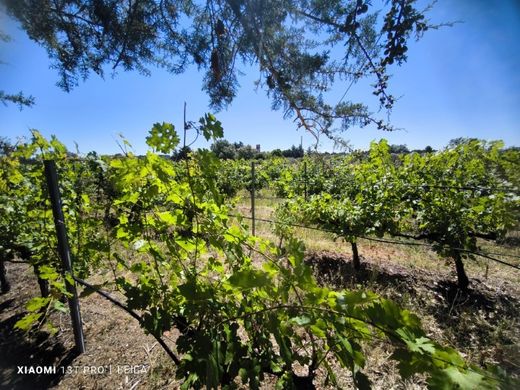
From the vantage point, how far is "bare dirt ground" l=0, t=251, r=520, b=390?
201 cm

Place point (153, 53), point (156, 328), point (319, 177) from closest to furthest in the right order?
point (156, 328)
point (153, 53)
point (319, 177)

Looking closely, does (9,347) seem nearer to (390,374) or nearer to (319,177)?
(390,374)

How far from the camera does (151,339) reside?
8.02ft

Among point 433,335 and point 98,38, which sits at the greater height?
point 98,38

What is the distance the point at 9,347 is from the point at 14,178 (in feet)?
5.20

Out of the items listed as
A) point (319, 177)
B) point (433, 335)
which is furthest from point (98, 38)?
point (319, 177)

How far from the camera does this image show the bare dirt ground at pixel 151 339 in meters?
2.01

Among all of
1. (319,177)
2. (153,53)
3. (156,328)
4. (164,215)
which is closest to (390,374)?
(156,328)

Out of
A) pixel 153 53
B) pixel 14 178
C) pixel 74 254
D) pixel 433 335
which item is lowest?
pixel 433 335

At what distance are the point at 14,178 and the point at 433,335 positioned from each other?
408 centimetres

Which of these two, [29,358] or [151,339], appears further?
[151,339]

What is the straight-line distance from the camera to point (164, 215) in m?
1.18

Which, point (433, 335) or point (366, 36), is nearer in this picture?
point (366, 36)

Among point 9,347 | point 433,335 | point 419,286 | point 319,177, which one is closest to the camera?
point 9,347
